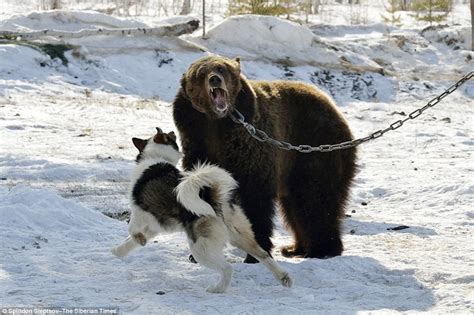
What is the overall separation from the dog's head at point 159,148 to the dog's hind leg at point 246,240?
0.87m

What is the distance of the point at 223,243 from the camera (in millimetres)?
5859

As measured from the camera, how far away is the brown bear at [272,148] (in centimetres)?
702

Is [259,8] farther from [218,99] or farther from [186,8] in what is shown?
[218,99]

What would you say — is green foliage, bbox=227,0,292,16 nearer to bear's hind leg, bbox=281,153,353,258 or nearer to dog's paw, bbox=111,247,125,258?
bear's hind leg, bbox=281,153,353,258

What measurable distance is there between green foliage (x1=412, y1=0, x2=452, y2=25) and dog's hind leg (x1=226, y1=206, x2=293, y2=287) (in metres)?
21.4

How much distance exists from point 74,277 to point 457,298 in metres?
2.93

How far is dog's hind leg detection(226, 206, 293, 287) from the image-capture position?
606cm

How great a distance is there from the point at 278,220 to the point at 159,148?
3.01 metres

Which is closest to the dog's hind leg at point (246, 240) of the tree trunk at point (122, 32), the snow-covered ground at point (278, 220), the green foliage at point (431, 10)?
the snow-covered ground at point (278, 220)

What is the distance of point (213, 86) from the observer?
6824mm

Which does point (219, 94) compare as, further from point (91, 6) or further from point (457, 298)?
point (91, 6)

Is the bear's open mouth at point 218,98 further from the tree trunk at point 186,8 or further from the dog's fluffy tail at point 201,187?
the tree trunk at point 186,8

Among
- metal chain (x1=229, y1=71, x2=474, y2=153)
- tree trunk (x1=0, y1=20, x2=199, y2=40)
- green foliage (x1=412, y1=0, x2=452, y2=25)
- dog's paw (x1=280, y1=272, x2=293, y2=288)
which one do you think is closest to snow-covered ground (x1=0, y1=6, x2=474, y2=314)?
dog's paw (x1=280, y1=272, x2=293, y2=288)

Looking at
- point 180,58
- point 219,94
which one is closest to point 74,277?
point 219,94
